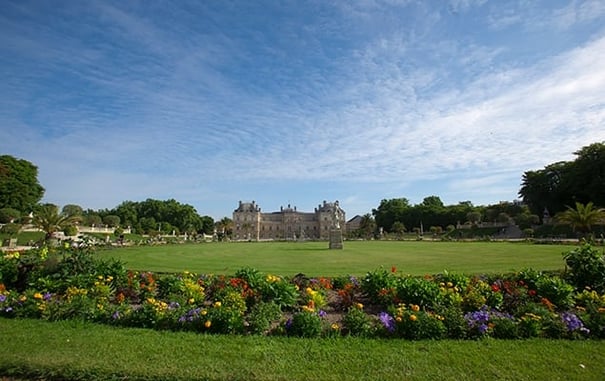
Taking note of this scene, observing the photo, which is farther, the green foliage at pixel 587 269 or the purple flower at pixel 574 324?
the green foliage at pixel 587 269

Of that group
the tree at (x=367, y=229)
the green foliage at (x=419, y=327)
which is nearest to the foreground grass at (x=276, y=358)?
the green foliage at (x=419, y=327)

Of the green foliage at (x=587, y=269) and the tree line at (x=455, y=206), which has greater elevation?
the tree line at (x=455, y=206)

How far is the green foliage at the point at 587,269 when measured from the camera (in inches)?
332

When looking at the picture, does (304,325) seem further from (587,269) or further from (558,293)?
(587,269)

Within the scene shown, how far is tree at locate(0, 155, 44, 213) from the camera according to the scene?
54.8m

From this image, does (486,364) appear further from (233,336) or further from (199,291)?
(199,291)

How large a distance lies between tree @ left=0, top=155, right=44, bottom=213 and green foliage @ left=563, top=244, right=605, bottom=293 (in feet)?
206

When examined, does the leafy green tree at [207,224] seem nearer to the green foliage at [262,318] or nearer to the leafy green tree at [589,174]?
the leafy green tree at [589,174]

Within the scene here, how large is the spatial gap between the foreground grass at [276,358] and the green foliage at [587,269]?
3.36 m

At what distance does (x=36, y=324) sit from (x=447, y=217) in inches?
3499

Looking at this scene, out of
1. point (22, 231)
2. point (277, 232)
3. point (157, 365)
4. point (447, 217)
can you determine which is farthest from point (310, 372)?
point (277, 232)

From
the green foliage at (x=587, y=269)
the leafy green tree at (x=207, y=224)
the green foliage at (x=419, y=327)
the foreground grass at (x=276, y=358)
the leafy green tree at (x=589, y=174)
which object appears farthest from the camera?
the leafy green tree at (x=207, y=224)

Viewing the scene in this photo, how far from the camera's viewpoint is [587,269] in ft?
28.1

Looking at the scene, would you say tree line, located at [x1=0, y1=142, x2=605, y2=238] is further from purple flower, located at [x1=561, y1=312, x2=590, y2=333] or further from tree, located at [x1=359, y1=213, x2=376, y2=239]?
purple flower, located at [x1=561, y1=312, x2=590, y2=333]
